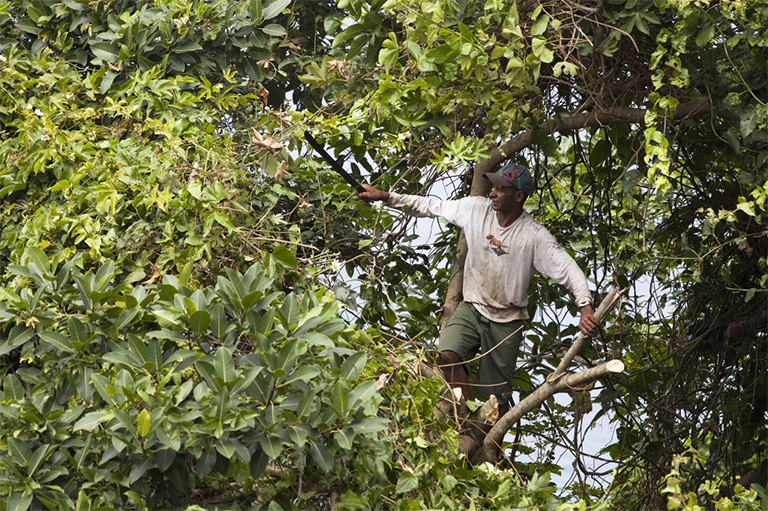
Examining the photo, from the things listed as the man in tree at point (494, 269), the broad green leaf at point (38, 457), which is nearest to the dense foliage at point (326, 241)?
the broad green leaf at point (38, 457)

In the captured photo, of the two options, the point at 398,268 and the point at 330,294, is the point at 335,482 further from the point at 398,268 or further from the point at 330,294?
the point at 398,268

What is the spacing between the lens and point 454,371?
570 centimetres

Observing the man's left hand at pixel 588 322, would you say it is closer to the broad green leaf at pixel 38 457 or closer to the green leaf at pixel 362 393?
the green leaf at pixel 362 393

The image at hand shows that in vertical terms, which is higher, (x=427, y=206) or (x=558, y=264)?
(x=558, y=264)

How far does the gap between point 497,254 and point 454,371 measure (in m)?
0.67

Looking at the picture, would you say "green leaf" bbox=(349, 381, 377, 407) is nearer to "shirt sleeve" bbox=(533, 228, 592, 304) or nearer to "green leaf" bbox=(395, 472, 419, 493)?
"green leaf" bbox=(395, 472, 419, 493)

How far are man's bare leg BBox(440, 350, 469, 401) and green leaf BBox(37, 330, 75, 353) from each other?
6.88 feet

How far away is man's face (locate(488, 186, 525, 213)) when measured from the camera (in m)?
5.61

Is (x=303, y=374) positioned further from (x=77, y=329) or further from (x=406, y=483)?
(x=77, y=329)

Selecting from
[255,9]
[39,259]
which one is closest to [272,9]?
[255,9]

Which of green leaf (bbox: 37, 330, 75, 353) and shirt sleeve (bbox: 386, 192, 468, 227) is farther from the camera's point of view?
shirt sleeve (bbox: 386, 192, 468, 227)

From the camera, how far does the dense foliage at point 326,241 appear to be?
12.9 feet

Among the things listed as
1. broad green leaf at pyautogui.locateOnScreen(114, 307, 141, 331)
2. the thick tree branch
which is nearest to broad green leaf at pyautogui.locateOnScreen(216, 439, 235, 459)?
broad green leaf at pyautogui.locateOnScreen(114, 307, 141, 331)

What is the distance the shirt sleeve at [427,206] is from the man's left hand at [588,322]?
3.06 feet
